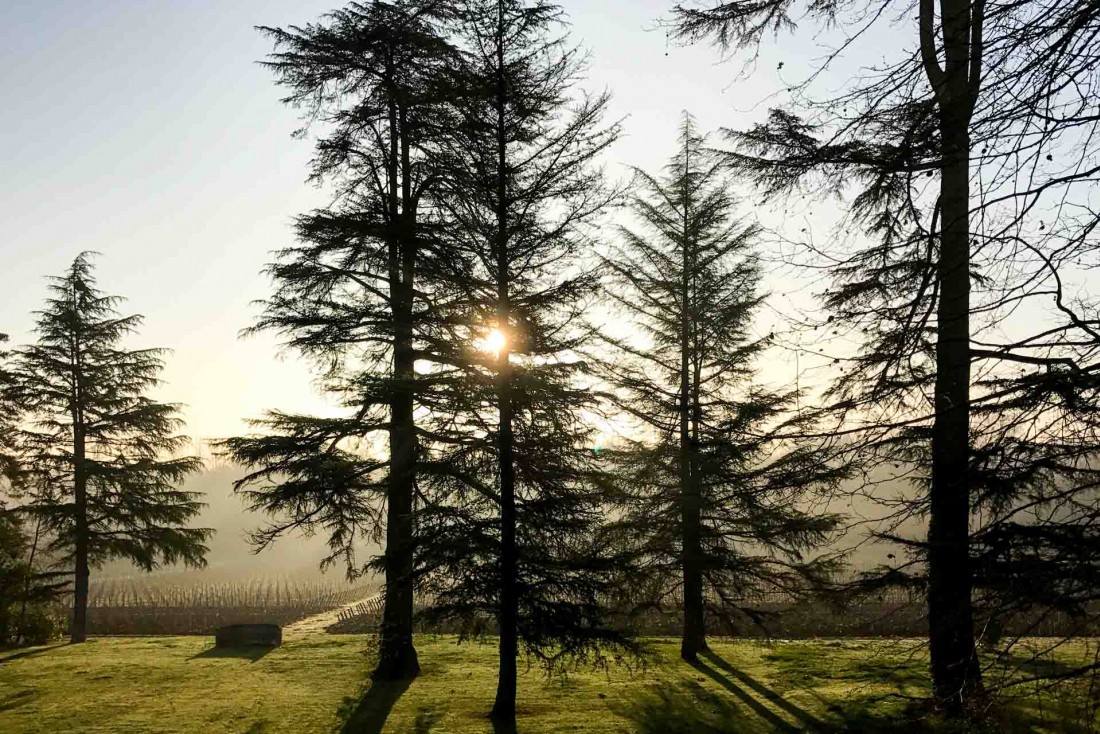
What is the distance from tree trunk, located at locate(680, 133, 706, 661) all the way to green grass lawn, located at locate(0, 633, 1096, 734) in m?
0.84

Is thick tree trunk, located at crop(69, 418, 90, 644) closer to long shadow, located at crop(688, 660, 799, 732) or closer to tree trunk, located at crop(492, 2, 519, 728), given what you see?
tree trunk, located at crop(492, 2, 519, 728)

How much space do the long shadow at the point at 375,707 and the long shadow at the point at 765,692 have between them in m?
6.08

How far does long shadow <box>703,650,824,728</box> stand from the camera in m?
11.4

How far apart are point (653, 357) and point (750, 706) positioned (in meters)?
7.92

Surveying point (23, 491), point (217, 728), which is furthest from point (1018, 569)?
point (23, 491)

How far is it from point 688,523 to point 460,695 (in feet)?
19.5

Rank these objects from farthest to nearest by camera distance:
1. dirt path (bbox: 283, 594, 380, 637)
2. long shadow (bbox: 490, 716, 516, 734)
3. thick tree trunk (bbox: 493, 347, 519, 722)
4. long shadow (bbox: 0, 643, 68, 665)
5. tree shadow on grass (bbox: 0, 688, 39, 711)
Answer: dirt path (bbox: 283, 594, 380, 637)
long shadow (bbox: 0, 643, 68, 665)
tree shadow on grass (bbox: 0, 688, 39, 711)
thick tree trunk (bbox: 493, 347, 519, 722)
long shadow (bbox: 490, 716, 516, 734)

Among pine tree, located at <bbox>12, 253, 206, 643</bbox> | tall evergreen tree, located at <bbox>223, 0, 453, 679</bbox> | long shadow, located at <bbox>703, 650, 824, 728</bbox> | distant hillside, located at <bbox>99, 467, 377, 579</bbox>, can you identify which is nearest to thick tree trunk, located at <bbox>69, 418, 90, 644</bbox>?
pine tree, located at <bbox>12, 253, 206, 643</bbox>

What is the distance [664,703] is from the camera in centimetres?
1268

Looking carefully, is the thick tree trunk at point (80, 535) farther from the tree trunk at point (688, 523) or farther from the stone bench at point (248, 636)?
the tree trunk at point (688, 523)

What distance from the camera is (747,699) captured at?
12883 millimetres

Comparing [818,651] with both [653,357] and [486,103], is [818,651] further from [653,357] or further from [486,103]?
[486,103]

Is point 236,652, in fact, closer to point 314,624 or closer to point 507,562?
point 314,624

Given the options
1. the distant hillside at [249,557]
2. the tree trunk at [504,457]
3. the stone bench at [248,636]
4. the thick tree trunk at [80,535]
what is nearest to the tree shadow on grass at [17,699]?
the stone bench at [248,636]
